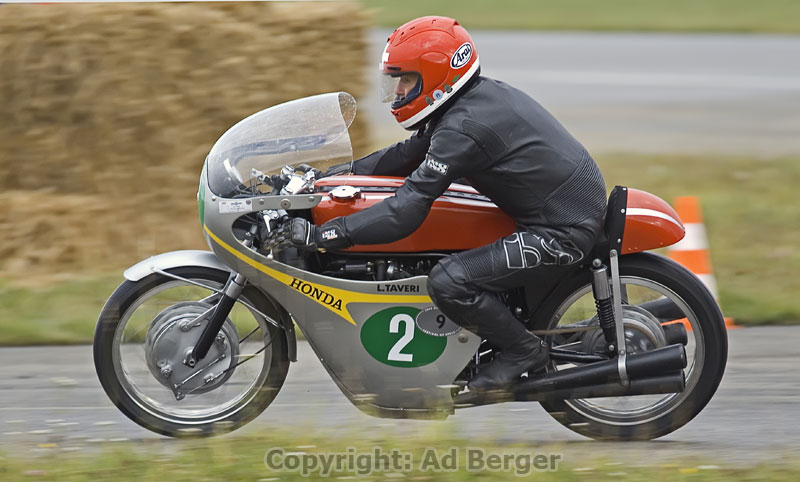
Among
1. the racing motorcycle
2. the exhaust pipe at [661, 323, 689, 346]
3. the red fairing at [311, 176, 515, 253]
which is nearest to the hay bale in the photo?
the racing motorcycle

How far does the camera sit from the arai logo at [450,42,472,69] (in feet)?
15.9

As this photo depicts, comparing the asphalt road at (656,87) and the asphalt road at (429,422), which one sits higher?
the asphalt road at (429,422)

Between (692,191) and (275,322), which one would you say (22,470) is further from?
(692,191)

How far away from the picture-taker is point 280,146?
514 cm

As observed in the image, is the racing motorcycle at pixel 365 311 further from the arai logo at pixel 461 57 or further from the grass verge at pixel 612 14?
the grass verge at pixel 612 14

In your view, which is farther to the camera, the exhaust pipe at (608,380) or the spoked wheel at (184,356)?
the spoked wheel at (184,356)

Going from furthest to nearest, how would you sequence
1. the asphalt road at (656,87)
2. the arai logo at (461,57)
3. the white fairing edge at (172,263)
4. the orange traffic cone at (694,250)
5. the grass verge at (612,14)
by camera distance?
the grass verge at (612,14) < the asphalt road at (656,87) < the orange traffic cone at (694,250) < the white fairing edge at (172,263) < the arai logo at (461,57)

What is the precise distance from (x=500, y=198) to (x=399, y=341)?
75 cm

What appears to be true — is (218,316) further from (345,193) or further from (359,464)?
(359,464)

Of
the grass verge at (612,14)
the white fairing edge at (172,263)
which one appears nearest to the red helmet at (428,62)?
the white fairing edge at (172,263)

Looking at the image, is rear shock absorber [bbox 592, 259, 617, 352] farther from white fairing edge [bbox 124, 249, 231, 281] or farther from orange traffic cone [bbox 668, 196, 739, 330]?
orange traffic cone [bbox 668, 196, 739, 330]

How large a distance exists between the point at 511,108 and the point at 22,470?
7.91 ft

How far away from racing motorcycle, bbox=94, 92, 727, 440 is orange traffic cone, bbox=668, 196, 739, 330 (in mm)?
1966

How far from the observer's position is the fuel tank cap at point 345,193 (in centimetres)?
503
